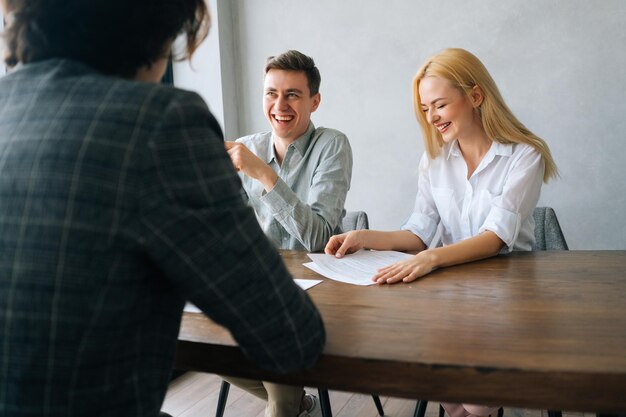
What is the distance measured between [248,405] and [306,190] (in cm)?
100

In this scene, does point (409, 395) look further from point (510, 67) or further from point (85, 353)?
point (510, 67)

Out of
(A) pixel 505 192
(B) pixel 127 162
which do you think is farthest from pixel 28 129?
(A) pixel 505 192

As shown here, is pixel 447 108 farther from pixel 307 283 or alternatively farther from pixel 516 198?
pixel 307 283

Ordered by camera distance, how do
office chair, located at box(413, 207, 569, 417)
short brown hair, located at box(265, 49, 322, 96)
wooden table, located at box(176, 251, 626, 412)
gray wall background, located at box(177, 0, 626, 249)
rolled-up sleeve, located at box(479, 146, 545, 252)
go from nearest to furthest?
wooden table, located at box(176, 251, 626, 412), rolled-up sleeve, located at box(479, 146, 545, 252), office chair, located at box(413, 207, 569, 417), short brown hair, located at box(265, 49, 322, 96), gray wall background, located at box(177, 0, 626, 249)

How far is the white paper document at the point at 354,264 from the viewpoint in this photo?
4.14ft

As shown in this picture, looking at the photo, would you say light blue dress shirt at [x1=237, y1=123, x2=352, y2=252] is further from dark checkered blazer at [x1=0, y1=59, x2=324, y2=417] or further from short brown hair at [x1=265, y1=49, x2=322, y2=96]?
dark checkered blazer at [x1=0, y1=59, x2=324, y2=417]

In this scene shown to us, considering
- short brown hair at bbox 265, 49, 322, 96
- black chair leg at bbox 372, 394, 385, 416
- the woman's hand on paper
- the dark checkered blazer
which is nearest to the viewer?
the dark checkered blazer

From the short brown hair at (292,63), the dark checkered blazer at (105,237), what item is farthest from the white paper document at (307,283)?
the short brown hair at (292,63)

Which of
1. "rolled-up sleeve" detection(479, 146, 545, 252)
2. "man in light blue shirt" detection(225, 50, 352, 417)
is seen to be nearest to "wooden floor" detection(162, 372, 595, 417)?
"man in light blue shirt" detection(225, 50, 352, 417)

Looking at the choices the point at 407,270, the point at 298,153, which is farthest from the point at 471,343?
the point at 298,153

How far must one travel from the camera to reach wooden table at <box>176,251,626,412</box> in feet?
2.24

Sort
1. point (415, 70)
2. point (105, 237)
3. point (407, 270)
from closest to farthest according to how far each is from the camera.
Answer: point (105, 237) → point (407, 270) → point (415, 70)

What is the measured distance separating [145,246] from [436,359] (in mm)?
417

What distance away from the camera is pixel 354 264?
4.62 ft
